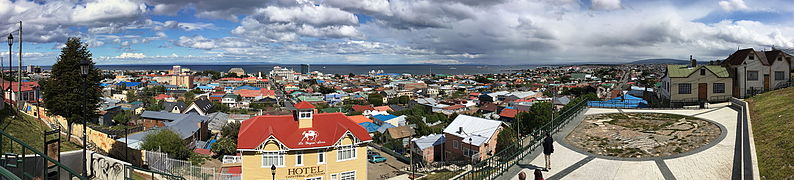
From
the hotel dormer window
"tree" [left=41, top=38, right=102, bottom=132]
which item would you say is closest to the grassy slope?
the hotel dormer window

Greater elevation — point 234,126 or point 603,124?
point 603,124

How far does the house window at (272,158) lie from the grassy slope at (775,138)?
584 inches

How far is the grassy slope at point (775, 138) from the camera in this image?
8523 millimetres

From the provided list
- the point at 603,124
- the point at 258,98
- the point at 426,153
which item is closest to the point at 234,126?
the point at 426,153

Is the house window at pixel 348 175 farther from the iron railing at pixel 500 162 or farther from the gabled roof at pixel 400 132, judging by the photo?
the gabled roof at pixel 400 132

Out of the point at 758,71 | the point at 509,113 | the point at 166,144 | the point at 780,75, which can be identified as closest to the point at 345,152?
the point at 166,144

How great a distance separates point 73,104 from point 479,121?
80.5 ft

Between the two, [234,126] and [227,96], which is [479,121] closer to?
[234,126]

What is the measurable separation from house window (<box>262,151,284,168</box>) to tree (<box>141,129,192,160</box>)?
11.7 m

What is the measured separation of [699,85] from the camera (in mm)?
23812

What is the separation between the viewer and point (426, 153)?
32750 mm

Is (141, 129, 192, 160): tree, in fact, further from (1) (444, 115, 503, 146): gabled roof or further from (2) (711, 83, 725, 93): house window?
(2) (711, 83, 725, 93): house window

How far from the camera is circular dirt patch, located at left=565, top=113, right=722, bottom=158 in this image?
12516mm

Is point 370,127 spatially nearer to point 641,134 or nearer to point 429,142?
point 429,142
